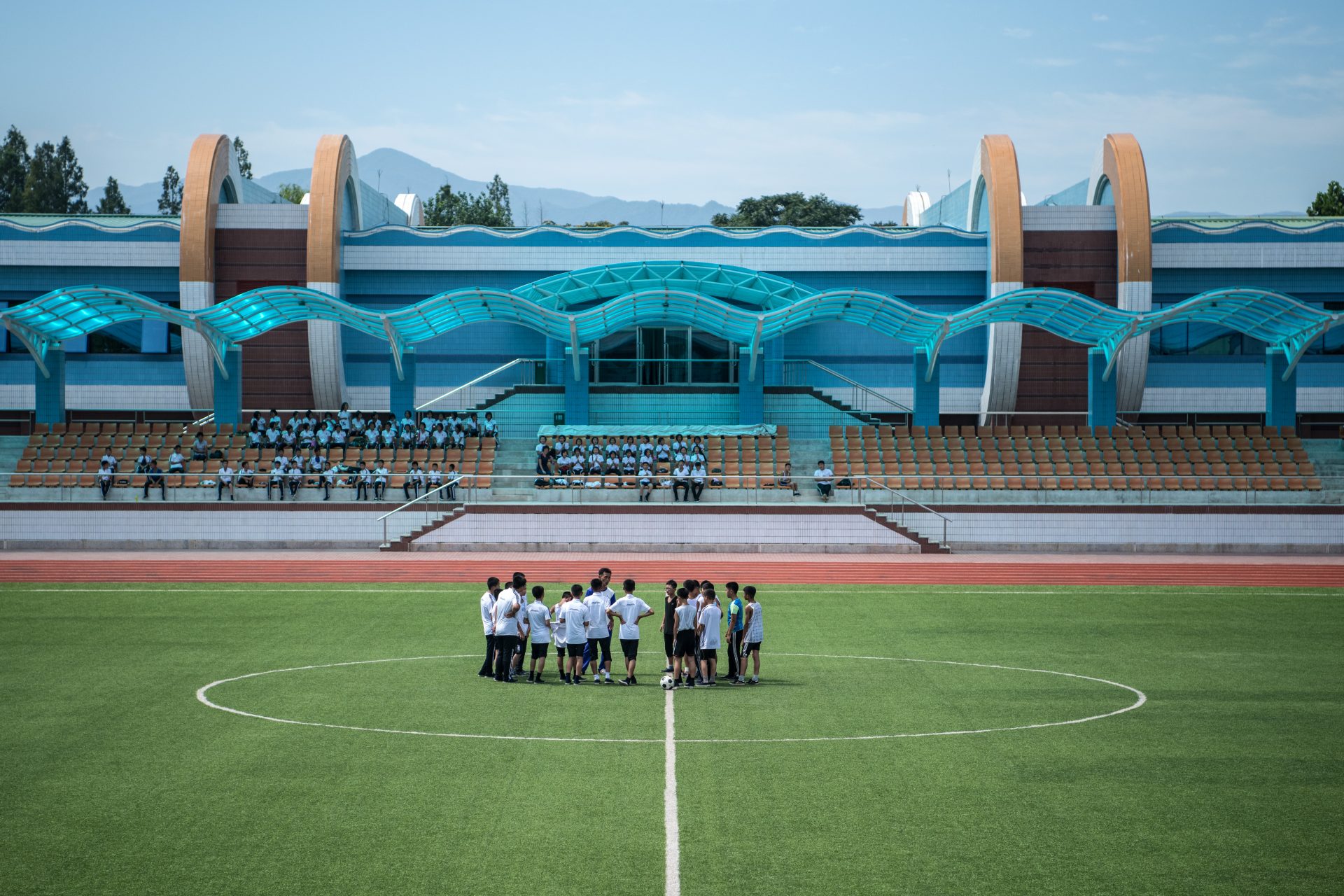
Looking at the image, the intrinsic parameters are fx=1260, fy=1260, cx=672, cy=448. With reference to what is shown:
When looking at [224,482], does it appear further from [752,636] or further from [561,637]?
[752,636]

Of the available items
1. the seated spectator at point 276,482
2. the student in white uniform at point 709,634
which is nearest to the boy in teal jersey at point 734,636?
the student in white uniform at point 709,634

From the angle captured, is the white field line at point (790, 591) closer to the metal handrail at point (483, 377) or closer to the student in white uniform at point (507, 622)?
the student in white uniform at point (507, 622)

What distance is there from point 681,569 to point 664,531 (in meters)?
4.42

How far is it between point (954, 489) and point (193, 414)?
101 feet

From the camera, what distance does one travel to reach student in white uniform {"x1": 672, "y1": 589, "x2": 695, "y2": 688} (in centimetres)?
1755

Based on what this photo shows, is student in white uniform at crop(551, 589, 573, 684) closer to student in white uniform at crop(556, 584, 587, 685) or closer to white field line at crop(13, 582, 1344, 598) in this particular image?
student in white uniform at crop(556, 584, 587, 685)

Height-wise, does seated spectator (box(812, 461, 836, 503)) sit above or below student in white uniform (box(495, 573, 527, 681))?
above

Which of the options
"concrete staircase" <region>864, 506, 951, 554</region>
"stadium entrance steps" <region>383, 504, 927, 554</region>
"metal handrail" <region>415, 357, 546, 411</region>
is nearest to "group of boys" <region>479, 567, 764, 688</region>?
"stadium entrance steps" <region>383, 504, 927, 554</region>

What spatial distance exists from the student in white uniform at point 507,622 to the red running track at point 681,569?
11025 millimetres

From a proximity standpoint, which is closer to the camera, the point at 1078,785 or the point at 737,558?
the point at 1078,785

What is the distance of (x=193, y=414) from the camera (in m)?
50.9

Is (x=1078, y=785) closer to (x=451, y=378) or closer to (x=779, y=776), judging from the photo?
(x=779, y=776)

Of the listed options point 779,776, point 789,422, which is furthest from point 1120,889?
point 789,422

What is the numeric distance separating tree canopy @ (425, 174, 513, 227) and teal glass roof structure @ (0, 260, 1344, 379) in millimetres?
48381
